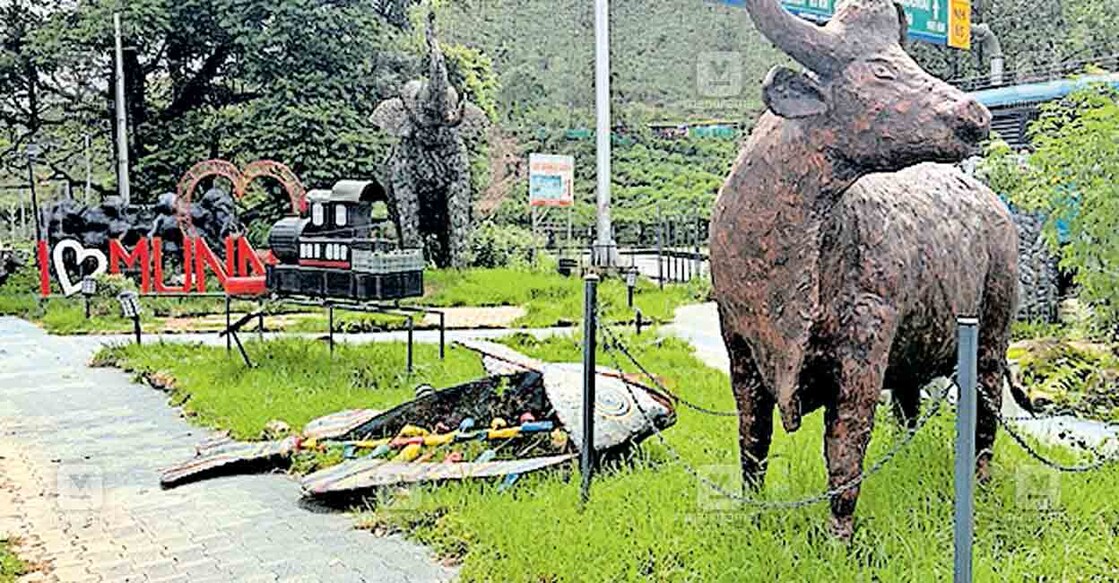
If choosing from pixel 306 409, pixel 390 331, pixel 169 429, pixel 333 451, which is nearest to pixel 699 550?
pixel 333 451

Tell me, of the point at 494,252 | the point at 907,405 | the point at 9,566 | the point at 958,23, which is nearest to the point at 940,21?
the point at 958,23

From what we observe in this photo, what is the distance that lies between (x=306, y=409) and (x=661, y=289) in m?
9.96

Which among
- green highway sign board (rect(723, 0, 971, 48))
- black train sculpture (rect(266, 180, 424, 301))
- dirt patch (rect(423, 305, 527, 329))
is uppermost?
green highway sign board (rect(723, 0, 971, 48))

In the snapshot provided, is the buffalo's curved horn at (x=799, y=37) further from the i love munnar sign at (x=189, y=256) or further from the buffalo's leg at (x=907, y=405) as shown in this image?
the i love munnar sign at (x=189, y=256)

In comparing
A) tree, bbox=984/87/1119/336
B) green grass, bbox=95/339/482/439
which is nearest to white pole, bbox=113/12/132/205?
green grass, bbox=95/339/482/439

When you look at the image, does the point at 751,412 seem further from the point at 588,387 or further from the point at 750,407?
the point at 588,387

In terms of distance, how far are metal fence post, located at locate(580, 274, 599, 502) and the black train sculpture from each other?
3919 mm

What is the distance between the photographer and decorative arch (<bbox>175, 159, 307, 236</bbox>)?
415 inches

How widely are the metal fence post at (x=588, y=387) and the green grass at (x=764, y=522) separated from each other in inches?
4.6

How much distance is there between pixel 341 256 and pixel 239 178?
3.93 meters

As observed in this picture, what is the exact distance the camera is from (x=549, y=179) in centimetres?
2044

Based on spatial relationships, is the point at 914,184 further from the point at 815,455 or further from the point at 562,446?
the point at 562,446

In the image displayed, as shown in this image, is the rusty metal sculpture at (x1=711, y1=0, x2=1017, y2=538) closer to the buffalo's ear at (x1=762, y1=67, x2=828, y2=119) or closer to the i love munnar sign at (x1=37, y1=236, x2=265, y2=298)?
the buffalo's ear at (x1=762, y1=67, x2=828, y2=119)

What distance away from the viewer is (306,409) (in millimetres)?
7066
